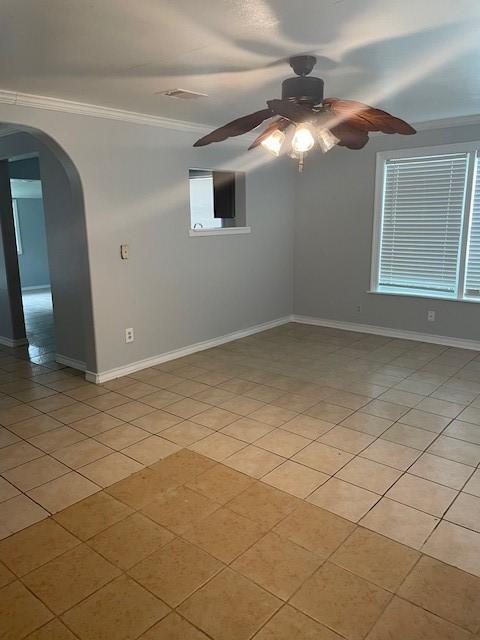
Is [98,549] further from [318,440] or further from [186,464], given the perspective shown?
[318,440]

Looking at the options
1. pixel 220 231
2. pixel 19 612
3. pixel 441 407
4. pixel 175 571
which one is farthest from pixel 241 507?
pixel 220 231

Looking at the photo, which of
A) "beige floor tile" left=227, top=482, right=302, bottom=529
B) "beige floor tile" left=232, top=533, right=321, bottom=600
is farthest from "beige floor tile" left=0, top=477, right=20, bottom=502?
"beige floor tile" left=232, top=533, right=321, bottom=600

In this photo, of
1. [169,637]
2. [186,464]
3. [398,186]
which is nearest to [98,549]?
[169,637]

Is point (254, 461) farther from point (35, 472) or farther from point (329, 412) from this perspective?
point (35, 472)

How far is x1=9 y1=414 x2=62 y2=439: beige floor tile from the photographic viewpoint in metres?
3.29

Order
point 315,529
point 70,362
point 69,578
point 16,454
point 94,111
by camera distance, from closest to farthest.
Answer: point 69,578, point 315,529, point 16,454, point 94,111, point 70,362

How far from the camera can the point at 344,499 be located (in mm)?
2502

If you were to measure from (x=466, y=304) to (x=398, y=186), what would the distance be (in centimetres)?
148

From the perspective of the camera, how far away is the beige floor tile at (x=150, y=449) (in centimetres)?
294

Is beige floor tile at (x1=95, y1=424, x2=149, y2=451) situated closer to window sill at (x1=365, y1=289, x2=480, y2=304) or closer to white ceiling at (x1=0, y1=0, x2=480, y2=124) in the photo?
white ceiling at (x1=0, y1=0, x2=480, y2=124)

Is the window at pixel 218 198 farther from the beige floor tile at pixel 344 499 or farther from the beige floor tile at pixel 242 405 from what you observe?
the beige floor tile at pixel 344 499

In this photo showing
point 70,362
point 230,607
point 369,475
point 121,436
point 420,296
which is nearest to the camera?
point 230,607

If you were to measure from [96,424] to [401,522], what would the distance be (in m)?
2.12

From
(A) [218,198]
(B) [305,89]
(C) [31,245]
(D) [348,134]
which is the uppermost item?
(B) [305,89]
